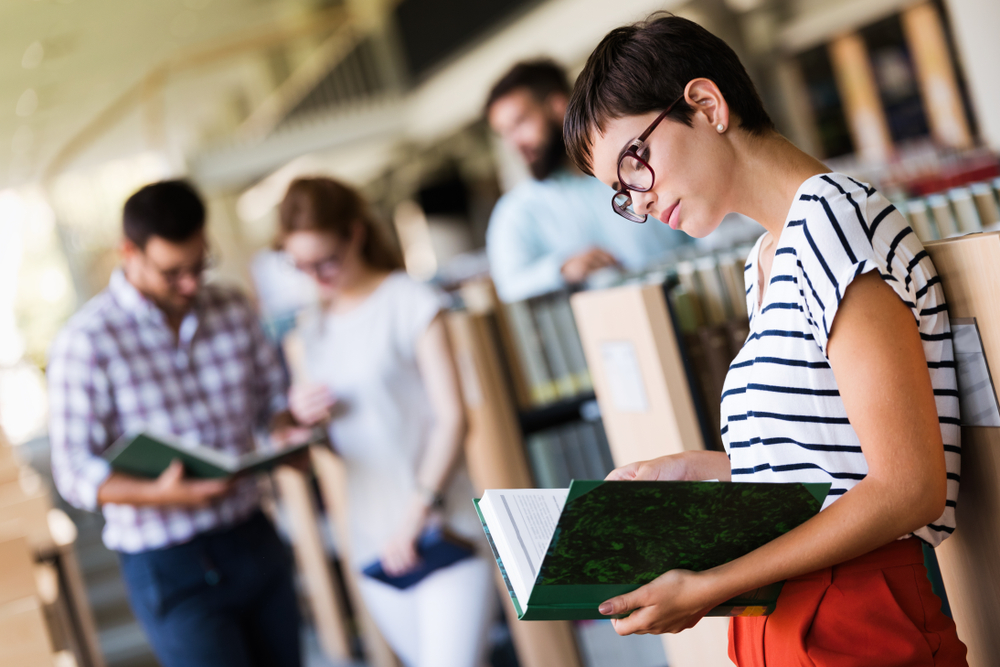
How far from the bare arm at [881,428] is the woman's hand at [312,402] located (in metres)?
1.30

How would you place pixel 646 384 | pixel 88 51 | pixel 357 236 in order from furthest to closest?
1. pixel 88 51
2. pixel 357 236
3. pixel 646 384

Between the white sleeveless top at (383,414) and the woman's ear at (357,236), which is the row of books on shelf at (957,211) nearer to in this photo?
the white sleeveless top at (383,414)

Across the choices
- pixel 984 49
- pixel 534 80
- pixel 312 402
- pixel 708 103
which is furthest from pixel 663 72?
pixel 984 49

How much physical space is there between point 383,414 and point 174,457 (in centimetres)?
44

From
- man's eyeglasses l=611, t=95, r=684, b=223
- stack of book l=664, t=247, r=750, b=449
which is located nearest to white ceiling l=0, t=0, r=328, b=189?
stack of book l=664, t=247, r=750, b=449

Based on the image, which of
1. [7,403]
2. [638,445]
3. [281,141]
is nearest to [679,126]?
[638,445]

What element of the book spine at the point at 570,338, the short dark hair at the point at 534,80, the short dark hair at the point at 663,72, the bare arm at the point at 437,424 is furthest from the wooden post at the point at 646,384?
the short dark hair at the point at 534,80

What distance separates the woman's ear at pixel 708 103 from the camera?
33.2 inches

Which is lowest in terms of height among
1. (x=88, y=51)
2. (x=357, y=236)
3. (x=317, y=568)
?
(x=317, y=568)

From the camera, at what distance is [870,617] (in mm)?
835

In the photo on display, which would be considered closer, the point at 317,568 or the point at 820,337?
the point at 820,337

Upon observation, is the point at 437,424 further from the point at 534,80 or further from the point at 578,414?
the point at 534,80

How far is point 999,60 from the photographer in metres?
3.84

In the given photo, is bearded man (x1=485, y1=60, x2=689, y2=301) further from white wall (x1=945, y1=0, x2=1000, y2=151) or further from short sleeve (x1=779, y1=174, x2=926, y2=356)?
white wall (x1=945, y1=0, x2=1000, y2=151)
